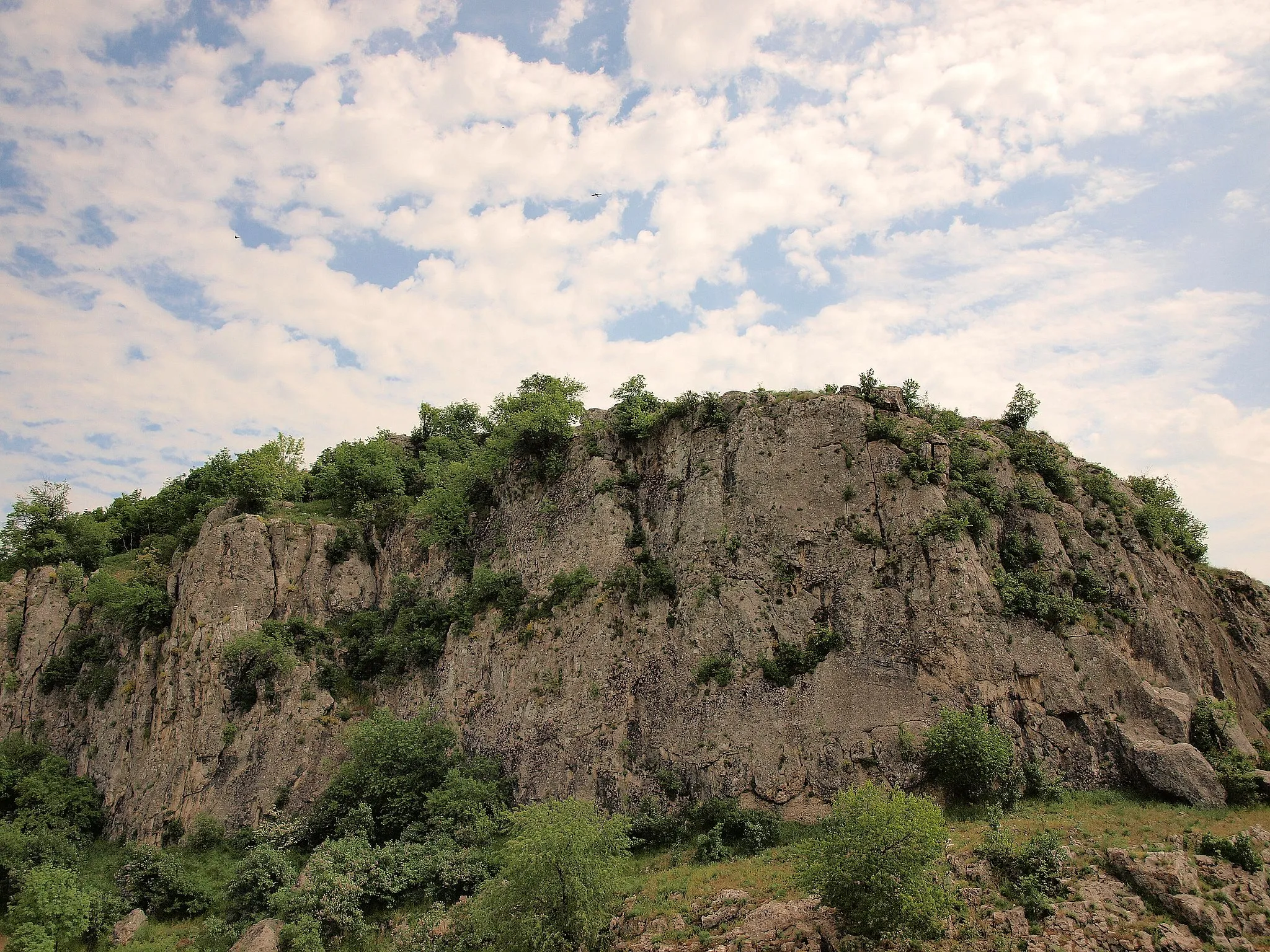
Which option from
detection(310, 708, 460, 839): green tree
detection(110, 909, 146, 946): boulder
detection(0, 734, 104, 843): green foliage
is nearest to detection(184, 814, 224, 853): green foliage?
detection(110, 909, 146, 946): boulder

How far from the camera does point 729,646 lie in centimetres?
3284

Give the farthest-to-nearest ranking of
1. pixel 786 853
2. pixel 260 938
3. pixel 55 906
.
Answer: pixel 55 906 < pixel 786 853 < pixel 260 938

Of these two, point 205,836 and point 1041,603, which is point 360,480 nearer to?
point 205,836

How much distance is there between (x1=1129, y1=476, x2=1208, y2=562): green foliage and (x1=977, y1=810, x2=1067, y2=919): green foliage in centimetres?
1762

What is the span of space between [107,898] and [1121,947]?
37119mm

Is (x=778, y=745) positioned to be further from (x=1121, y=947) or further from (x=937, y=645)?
(x=1121, y=947)

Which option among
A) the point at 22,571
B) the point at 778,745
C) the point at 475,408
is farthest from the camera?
the point at 475,408

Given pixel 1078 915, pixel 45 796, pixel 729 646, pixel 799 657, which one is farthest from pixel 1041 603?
pixel 45 796

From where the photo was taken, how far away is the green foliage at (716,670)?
32031mm

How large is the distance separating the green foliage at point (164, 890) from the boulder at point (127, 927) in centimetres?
60

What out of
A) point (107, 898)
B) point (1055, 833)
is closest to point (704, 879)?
point (1055, 833)

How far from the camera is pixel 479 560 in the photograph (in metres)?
41.0

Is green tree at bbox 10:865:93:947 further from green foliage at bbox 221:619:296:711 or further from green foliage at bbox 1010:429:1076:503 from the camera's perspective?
green foliage at bbox 1010:429:1076:503

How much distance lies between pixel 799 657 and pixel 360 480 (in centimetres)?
3100
